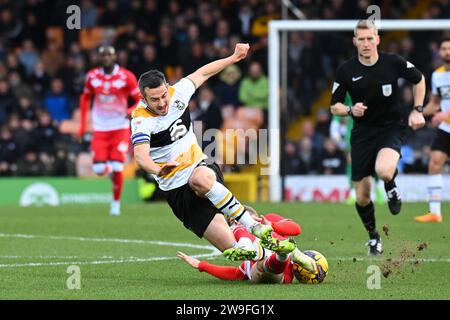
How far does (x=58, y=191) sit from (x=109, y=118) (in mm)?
4249

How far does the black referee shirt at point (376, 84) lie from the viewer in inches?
460

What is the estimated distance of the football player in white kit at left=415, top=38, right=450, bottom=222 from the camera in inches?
604

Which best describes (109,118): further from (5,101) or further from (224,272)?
(224,272)

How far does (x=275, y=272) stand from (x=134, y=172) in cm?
1331

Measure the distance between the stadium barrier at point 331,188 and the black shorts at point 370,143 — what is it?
9.91 meters

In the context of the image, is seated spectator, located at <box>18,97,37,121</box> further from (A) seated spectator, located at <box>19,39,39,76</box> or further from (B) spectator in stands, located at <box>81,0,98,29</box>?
(B) spectator in stands, located at <box>81,0,98,29</box>

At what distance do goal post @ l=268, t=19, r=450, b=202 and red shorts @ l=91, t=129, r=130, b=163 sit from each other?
4484mm

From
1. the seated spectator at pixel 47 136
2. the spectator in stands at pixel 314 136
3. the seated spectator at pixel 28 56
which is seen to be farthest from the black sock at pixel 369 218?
the seated spectator at pixel 28 56

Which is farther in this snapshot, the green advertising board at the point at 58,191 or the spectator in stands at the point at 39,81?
the spectator in stands at the point at 39,81

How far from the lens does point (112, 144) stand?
17.8 m

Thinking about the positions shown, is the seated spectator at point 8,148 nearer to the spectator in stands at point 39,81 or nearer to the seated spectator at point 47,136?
the seated spectator at point 47,136

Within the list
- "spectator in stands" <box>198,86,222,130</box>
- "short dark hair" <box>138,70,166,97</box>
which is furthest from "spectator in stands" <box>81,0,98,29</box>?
"short dark hair" <box>138,70,166,97</box>

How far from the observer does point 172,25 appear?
2506cm
